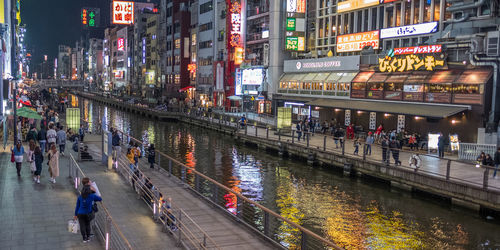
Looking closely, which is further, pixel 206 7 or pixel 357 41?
pixel 206 7

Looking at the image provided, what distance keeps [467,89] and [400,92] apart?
7032 millimetres

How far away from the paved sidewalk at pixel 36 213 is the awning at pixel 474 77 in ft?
93.2

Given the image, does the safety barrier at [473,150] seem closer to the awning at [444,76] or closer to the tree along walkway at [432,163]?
the tree along walkway at [432,163]

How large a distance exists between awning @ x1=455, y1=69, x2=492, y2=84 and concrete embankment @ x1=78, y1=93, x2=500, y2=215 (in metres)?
10.5

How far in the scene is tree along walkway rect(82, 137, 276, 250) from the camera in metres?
13.7

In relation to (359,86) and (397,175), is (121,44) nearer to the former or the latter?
(359,86)

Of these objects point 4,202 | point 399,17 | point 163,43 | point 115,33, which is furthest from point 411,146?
point 115,33

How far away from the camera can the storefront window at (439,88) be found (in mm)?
36625

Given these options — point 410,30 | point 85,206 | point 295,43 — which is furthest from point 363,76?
point 85,206

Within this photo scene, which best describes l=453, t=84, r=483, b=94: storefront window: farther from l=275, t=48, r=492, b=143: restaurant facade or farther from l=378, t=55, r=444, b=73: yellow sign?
l=378, t=55, r=444, b=73: yellow sign

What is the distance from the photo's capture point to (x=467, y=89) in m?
34.8

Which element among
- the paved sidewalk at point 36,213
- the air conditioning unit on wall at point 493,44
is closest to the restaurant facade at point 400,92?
the air conditioning unit on wall at point 493,44

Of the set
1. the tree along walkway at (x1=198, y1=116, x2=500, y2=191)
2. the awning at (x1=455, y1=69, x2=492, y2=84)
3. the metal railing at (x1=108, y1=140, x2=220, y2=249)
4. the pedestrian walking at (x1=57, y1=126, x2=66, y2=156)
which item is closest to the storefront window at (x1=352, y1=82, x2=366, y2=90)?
the tree along walkway at (x1=198, y1=116, x2=500, y2=191)

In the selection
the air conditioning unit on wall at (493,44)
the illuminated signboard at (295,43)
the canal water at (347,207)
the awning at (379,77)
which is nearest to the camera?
the canal water at (347,207)
